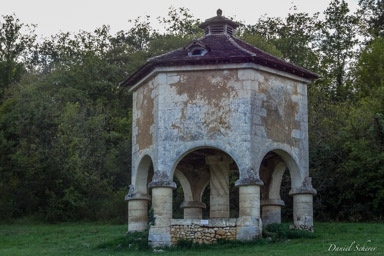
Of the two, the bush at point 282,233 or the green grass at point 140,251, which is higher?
the bush at point 282,233

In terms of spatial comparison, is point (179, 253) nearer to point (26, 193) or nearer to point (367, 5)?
point (26, 193)

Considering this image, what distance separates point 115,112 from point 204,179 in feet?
73.6

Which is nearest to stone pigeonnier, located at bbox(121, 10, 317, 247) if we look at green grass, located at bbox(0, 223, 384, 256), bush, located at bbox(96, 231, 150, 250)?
bush, located at bbox(96, 231, 150, 250)

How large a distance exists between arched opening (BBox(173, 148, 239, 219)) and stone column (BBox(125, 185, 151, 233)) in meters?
2.17

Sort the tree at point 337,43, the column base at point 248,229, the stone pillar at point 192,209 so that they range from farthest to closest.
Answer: the tree at point 337,43 < the stone pillar at point 192,209 < the column base at point 248,229

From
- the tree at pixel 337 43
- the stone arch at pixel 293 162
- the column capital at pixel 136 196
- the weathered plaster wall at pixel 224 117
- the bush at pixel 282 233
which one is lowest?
the bush at pixel 282 233

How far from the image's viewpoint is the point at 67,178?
42.9m

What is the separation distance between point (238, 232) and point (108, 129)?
89.5 ft

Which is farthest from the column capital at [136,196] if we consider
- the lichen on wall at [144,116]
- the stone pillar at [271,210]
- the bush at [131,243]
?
the stone pillar at [271,210]

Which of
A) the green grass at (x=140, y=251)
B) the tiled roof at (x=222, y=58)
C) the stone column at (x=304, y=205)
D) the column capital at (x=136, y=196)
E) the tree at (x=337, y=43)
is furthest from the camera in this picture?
the tree at (x=337, y=43)

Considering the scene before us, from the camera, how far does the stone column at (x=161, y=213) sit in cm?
2345

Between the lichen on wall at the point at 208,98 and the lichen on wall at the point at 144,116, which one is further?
the lichen on wall at the point at 144,116

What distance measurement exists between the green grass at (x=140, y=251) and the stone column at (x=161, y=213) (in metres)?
0.64

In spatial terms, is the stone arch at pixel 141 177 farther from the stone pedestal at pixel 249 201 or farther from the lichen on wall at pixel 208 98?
the stone pedestal at pixel 249 201
